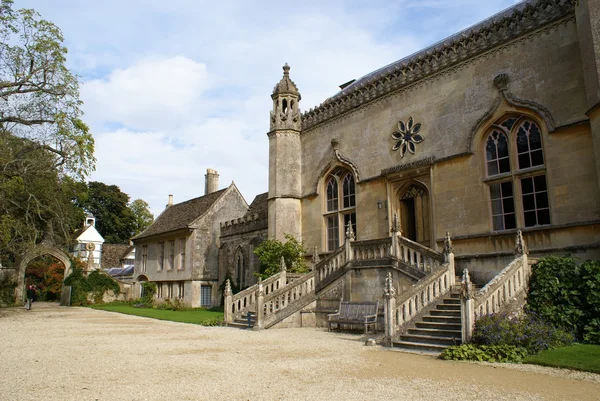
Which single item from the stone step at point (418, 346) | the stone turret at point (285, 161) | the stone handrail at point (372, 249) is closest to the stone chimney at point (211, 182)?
the stone turret at point (285, 161)

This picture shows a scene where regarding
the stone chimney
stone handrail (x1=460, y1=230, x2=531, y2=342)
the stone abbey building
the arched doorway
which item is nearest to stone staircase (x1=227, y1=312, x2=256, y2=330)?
the stone abbey building

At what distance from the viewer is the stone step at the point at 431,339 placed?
10312 millimetres

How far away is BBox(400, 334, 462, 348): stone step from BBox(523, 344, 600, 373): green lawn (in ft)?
5.50

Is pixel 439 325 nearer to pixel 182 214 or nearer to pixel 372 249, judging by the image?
pixel 372 249

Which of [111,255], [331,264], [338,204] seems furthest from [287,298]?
[111,255]

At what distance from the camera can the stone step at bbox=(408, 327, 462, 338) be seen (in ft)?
34.8

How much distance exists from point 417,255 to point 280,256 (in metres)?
7.71

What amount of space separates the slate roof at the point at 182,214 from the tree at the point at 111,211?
1155 inches

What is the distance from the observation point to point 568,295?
11.0 m

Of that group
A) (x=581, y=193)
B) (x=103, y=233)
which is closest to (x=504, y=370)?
(x=581, y=193)

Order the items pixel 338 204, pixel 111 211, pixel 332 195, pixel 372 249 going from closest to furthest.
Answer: pixel 372 249, pixel 338 204, pixel 332 195, pixel 111 211

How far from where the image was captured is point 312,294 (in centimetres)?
1667

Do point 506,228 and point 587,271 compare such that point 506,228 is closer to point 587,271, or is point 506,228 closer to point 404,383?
point 587,271

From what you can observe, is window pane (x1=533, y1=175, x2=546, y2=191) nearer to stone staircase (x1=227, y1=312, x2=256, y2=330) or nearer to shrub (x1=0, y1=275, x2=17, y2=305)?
stone staircase (x1=227, y1=312, x2=256, y2=330)
